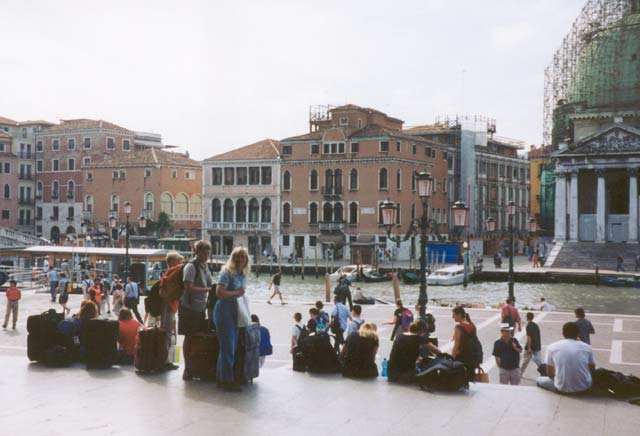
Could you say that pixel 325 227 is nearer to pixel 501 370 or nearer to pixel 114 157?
pixel 114 157

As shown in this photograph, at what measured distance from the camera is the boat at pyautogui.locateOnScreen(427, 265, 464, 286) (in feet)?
164

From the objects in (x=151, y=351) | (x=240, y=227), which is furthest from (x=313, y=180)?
(x=151, y=351)

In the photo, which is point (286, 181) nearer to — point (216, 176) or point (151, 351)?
point (216, 176)

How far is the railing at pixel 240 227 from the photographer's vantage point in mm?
65312

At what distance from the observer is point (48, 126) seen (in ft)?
271

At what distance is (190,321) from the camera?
9477 mm

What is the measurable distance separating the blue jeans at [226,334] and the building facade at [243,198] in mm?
55596

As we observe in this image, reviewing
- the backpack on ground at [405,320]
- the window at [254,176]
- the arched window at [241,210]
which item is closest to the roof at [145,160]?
the arched window at [241,210]

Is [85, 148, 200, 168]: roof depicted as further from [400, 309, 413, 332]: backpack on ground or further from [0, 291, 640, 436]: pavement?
[0, 291, 640, 436]: pavement

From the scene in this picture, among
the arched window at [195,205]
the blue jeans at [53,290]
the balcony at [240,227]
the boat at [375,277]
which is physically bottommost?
the boat at [375,277]

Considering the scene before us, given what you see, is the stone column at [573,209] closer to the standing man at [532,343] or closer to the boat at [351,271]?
the boat at [351,271]

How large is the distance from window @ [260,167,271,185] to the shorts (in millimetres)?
56229

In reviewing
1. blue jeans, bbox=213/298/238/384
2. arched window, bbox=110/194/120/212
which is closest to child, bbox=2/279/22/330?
blue jeans, bbox=213/298/238/384

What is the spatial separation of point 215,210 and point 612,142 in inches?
1230
